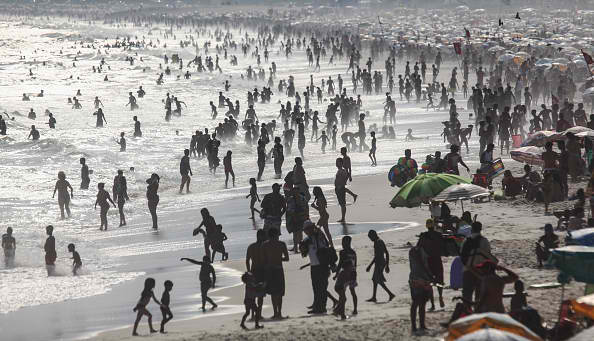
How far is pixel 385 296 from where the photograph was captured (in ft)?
35.2

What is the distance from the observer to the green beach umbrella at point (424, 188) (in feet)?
42.2

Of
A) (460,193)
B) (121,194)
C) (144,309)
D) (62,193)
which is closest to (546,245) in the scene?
(460,193)

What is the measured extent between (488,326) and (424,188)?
6.74 m

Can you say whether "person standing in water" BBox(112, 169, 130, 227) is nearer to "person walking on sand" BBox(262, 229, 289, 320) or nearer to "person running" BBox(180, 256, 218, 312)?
"person running" BBox(180, 256, 218, 312)

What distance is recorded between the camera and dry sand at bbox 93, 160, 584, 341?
29.9 ft

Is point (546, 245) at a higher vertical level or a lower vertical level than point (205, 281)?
higher

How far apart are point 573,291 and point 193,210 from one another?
34.4 ft

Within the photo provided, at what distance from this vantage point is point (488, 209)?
50.5 feet

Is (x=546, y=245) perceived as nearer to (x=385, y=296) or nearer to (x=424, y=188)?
(x=385, y=296)

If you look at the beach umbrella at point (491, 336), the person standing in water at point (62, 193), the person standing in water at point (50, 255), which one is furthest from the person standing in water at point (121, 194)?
the beach umbrella at point (491, 336)

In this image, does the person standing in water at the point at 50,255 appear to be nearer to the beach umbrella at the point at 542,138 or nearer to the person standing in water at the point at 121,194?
the person standing in water at the point at 121,194

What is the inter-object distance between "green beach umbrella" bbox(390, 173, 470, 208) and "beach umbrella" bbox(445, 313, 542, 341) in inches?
254

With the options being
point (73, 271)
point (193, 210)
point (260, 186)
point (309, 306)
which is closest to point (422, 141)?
point (260, 186)

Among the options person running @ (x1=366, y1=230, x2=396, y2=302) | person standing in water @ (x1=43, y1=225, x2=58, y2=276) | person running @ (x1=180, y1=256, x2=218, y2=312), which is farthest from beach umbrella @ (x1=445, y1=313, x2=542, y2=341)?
person standing in water @ (x1=43, y1=225, x2=58, y2=276)
